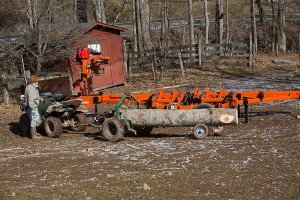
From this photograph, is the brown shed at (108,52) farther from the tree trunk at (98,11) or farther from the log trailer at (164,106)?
the log trailer at (164,106)

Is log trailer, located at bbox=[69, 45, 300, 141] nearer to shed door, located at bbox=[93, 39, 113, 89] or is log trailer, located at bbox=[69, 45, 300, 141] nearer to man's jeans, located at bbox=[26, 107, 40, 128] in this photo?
man's jeans, located at bbox=[26, 107, 40, 128]

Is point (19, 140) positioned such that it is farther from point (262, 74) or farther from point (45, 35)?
point (262, 74)

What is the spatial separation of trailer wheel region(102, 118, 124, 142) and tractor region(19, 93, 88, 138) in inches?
53.3

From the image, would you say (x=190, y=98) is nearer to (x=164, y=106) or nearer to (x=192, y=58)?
(x=164, y=106)

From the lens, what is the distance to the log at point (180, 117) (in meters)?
12.7

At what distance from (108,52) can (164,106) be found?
1327 cm

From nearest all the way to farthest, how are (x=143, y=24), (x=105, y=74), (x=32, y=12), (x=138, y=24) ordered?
(x=32, y=12) < (x=105, y=74) < (x=138, y=24) < (x=143, y=24)

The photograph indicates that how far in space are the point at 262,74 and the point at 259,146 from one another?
56.9 ft

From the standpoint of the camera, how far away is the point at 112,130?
13086 mm

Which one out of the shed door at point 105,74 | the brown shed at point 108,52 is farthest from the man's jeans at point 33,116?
the shed door at point 105,74

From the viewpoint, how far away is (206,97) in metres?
14.5

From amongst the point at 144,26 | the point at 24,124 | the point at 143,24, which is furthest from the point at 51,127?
the point at 144,26

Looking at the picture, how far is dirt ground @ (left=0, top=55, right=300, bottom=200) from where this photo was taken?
27.8 feet

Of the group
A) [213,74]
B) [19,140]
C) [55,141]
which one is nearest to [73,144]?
[55,141]
